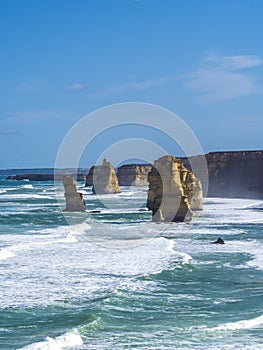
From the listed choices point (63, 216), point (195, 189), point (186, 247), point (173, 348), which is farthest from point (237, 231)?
point (173, 348)

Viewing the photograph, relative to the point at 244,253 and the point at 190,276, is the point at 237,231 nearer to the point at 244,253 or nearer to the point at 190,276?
the point at 244,253

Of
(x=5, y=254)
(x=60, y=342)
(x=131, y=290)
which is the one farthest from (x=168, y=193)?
(x=60, y=342)

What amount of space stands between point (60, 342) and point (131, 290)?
590 centimetres

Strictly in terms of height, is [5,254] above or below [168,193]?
below

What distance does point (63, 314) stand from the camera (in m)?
16.3

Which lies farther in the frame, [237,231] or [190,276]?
[237,231]

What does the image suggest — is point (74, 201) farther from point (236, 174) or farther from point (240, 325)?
point (236, 174)

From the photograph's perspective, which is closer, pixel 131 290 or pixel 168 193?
pixel 131 290

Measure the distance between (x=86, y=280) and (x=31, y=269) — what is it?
3130 mm

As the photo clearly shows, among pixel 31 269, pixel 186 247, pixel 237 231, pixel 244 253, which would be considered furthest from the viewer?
pixel 237 231

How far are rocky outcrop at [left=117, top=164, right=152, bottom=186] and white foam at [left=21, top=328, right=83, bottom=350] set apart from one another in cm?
11425

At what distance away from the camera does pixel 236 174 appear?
88750 mm

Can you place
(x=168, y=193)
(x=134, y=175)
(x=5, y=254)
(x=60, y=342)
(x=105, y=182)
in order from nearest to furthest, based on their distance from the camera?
(x=60, y=342)
(x=5, y=254)
(x=168, y=193)
(x=105, y=182)
(x=134, y=175)

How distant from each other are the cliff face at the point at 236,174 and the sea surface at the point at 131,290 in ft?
159
